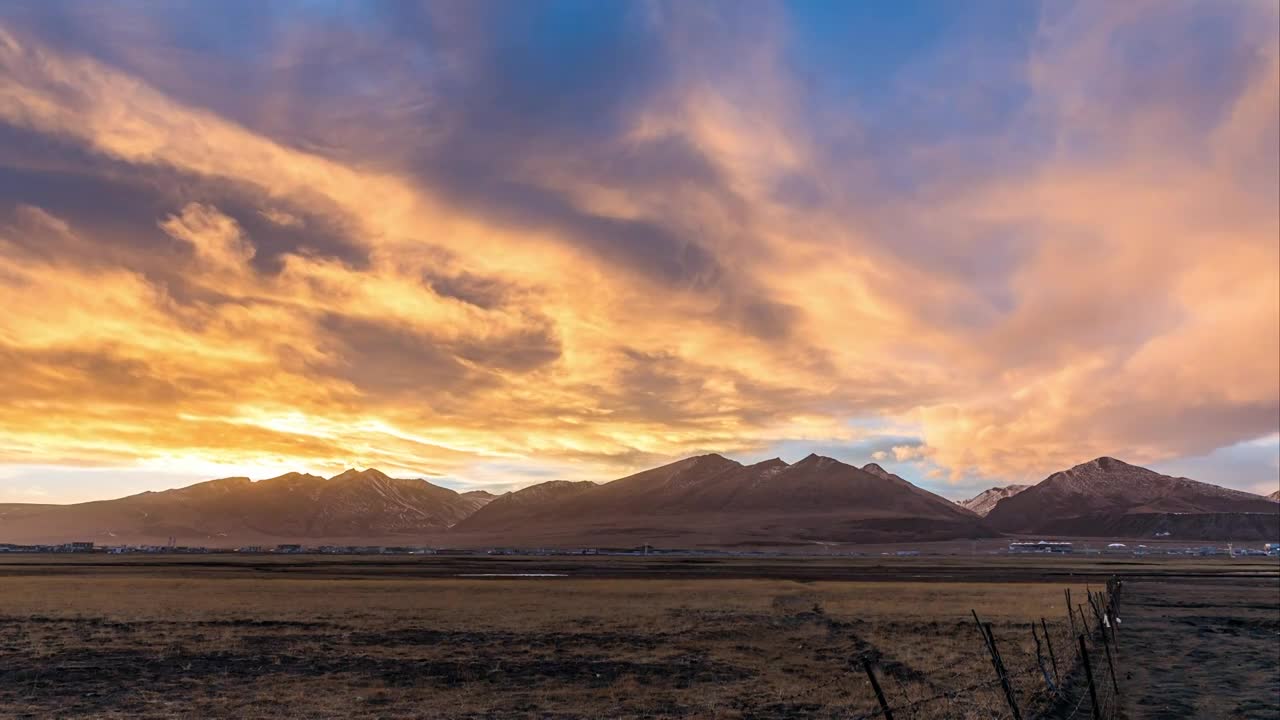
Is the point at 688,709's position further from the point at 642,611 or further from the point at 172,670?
the point at 642,611

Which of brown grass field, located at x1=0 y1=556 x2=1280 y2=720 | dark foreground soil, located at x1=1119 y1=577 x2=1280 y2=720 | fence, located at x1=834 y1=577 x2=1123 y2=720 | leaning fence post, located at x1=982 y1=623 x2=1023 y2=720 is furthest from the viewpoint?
dark foreground soil, located at x1=1119 y1=577 x2=1280 y2=720

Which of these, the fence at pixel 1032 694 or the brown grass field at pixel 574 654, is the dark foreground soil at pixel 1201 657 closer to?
the brown grass field at pixel 574 654

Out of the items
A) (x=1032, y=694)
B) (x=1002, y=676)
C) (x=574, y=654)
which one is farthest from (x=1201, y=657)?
(x=574, y=654)

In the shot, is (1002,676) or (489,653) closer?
(1002,676)

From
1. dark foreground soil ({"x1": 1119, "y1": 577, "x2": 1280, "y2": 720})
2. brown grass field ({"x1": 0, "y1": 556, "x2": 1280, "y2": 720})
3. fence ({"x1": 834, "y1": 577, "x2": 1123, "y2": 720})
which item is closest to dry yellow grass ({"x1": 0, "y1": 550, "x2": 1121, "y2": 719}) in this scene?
brown grass field ({"x1": 0, "y1": 556, "x2": 1280, "y2": 720})

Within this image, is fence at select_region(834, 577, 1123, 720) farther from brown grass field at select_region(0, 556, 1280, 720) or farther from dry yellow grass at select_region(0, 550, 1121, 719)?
dry yellow grass at select_region(0, 550, 1121, 719)

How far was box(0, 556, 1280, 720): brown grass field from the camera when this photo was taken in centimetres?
2280

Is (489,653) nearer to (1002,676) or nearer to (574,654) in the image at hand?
(574,654)

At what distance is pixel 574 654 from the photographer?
31.0 meters

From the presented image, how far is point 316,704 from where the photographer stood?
74.0ft

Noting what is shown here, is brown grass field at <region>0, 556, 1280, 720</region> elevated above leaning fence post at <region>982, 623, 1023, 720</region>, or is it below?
below

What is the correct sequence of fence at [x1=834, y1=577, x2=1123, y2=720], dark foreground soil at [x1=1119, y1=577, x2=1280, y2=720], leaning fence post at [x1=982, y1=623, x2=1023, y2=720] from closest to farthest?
leaning fence post at [x1=982, y1=623, x2=1023, y2=720]
fence at [x1=834, y1=577, x2=1123, y2=720]
dark foreground soil at [x1=1119, y1=577, x2=1280, y2=720]

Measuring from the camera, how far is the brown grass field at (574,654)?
22797 millimetres

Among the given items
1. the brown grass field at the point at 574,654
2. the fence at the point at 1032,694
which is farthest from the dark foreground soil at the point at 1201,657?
the fence at the point at 1032,694
